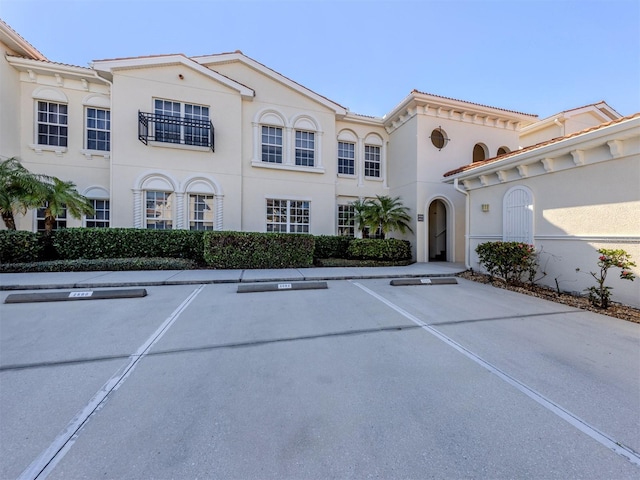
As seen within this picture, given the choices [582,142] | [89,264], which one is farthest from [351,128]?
[89,264]

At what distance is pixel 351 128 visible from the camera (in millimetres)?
12508

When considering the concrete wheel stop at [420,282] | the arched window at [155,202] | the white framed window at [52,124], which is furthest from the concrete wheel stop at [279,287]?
the white framed window at [52,124]

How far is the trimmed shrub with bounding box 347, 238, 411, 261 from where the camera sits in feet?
33.0

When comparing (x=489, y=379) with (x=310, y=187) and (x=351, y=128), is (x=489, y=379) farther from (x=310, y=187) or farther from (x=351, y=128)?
(x=351, y=128)

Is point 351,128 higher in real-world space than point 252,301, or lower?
higher

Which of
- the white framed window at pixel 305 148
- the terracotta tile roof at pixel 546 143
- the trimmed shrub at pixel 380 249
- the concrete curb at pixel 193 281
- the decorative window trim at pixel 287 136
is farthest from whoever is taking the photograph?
the white framed window at pixel 305 148

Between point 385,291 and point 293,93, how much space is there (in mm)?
9795

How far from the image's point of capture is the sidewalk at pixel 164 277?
18.9 ft

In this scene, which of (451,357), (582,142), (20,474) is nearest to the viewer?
(20,474)

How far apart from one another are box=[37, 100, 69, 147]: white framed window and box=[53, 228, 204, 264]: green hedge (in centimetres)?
421

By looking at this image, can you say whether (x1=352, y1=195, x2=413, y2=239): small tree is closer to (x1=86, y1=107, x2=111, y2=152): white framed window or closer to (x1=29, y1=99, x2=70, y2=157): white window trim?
(x1=86, y1=107, x2=111, y2=152): white framed window

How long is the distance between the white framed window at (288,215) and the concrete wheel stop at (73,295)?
6284 mm

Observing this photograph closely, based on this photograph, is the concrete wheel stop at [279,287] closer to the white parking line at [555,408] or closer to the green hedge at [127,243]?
the white parking line at [555,408]

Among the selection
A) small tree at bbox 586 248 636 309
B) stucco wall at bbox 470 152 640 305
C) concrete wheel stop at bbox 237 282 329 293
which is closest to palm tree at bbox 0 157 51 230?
concrete wheel stop at bbox 237 282 329 293
